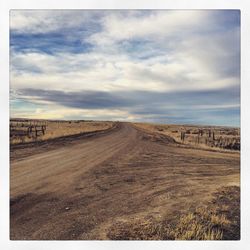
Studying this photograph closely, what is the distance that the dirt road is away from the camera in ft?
10.7

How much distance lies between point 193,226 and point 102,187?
3.64 ft

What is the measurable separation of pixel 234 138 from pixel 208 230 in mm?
1287

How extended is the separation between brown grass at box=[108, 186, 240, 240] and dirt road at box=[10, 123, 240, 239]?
0.10 meters

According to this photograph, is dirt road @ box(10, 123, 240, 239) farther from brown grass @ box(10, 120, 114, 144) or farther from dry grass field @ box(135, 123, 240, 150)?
brown grass @ box(10, 120, 114, 144)

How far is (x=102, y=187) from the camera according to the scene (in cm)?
380

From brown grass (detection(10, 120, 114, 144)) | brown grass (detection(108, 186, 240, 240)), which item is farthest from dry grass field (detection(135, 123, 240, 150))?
brown grass (detection(108, 186, 240, 240))

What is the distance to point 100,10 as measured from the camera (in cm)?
373

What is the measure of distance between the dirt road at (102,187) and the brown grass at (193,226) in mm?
102

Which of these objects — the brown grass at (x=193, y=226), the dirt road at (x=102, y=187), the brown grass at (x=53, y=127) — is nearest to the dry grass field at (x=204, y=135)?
the dirt road at (x=102, y=187)

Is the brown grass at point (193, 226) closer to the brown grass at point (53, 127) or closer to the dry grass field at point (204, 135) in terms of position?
the dry grass field at point (204, 135)

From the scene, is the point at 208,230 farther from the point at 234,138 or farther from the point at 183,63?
the point at 183,63

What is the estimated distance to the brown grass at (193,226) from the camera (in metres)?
3.14

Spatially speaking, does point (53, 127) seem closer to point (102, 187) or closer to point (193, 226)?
point (102, 187)
